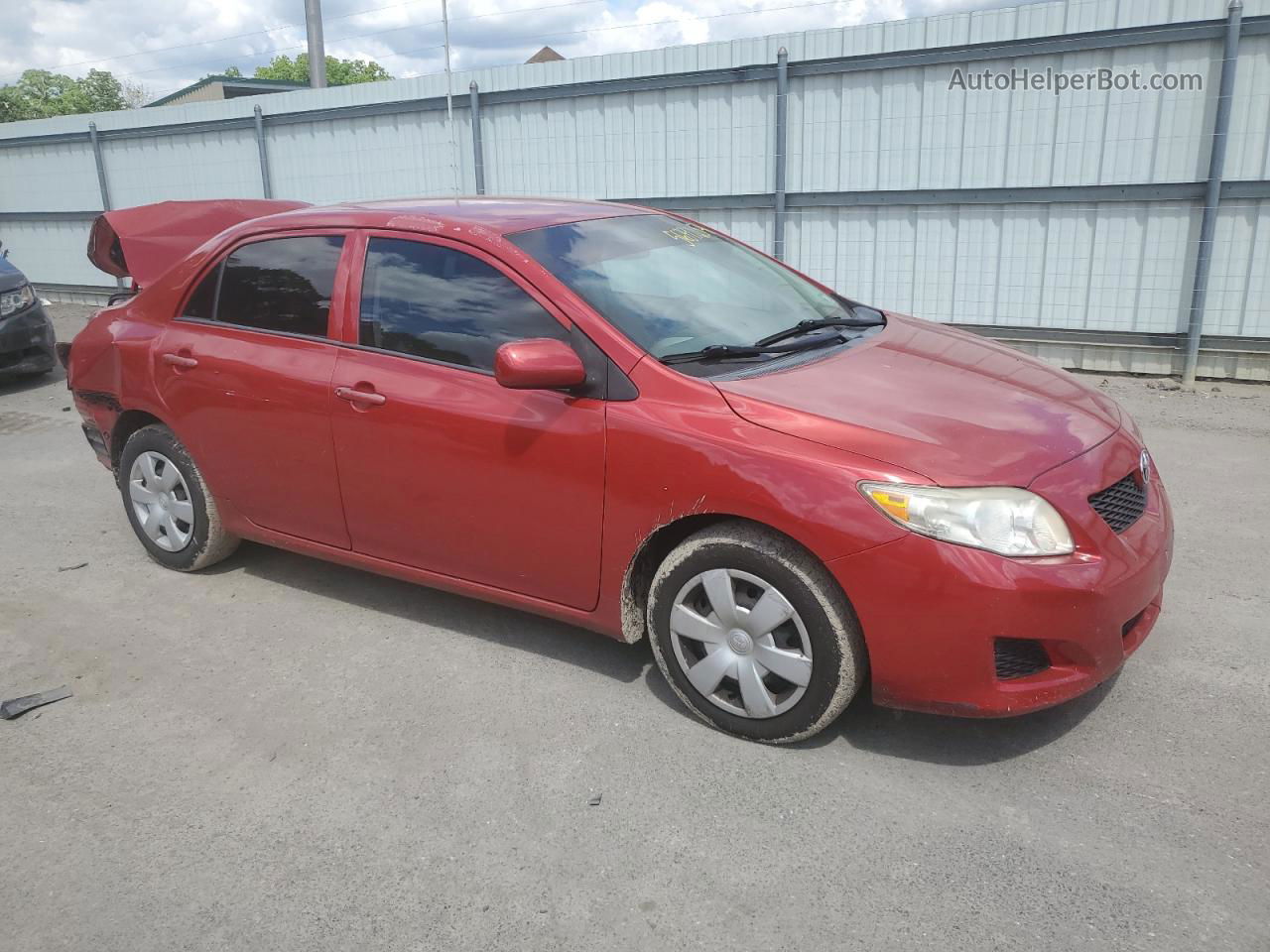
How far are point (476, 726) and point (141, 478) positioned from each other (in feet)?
7.90

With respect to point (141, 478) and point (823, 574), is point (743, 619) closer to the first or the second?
point (823, 574)

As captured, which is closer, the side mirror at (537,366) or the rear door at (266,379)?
the side mirror at (537,366)

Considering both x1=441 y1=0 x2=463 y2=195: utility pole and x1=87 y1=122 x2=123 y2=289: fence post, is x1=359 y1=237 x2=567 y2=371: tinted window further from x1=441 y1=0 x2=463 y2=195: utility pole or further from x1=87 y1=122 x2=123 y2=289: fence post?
x1=87 y1=122 x2=123 y2=289: fence post

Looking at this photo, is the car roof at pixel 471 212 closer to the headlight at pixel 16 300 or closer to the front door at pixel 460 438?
the front door at pixel 460 438

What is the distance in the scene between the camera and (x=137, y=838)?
9.63ft

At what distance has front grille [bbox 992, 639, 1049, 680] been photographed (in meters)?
2.88

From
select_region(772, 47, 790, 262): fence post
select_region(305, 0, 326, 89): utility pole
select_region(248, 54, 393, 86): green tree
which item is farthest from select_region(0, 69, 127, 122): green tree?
select_region(772, 47, 790, 262): fence post

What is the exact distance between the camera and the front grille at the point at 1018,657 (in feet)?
9.46

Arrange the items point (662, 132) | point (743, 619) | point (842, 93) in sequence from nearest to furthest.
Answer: point (743, 619), point (842, 93), point (662, 132)

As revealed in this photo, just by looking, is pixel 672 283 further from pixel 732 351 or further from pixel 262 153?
pixel 262 153

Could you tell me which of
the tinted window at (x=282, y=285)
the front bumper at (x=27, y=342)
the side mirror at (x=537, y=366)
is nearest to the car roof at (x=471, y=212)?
the tinted window at (x=282, y=285)

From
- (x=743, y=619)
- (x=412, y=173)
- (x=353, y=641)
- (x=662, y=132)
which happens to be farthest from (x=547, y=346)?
(x=412, y=173)

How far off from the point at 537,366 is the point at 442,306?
714 millimetres

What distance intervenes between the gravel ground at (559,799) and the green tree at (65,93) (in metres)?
76.7
